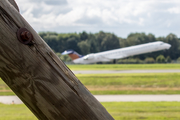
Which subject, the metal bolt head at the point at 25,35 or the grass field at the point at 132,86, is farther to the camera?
the grass field at the point at 132,86

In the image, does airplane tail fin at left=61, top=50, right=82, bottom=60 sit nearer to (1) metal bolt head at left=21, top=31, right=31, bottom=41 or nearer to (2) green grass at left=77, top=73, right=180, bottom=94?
(2) green grass at left=77, top=73, right=180, bottom=94

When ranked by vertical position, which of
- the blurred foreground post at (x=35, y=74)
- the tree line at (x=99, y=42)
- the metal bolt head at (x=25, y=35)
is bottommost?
the tree line at (x=99, y=42)

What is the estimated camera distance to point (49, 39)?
87.4 meters

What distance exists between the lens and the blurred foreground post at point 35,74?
0.97m

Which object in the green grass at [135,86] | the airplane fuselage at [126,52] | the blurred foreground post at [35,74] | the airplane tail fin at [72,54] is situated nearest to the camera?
the blurred foreground post at [35,74]

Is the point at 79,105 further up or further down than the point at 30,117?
further up

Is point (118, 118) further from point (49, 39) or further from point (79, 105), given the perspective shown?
point (49, 39)

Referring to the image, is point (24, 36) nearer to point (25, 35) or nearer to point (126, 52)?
point (25, 35)

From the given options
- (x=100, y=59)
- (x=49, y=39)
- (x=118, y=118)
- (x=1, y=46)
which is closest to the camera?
(x=1, y=46)

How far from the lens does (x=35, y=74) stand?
1.00m

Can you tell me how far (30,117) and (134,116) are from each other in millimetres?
3263

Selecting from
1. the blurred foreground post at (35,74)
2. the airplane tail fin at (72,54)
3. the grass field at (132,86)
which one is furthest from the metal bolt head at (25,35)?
the airplane tail fin at (72,54)

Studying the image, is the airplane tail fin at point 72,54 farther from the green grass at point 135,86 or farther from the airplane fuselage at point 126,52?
the green grass at point 135,86

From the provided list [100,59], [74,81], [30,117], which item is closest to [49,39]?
[100,59]
